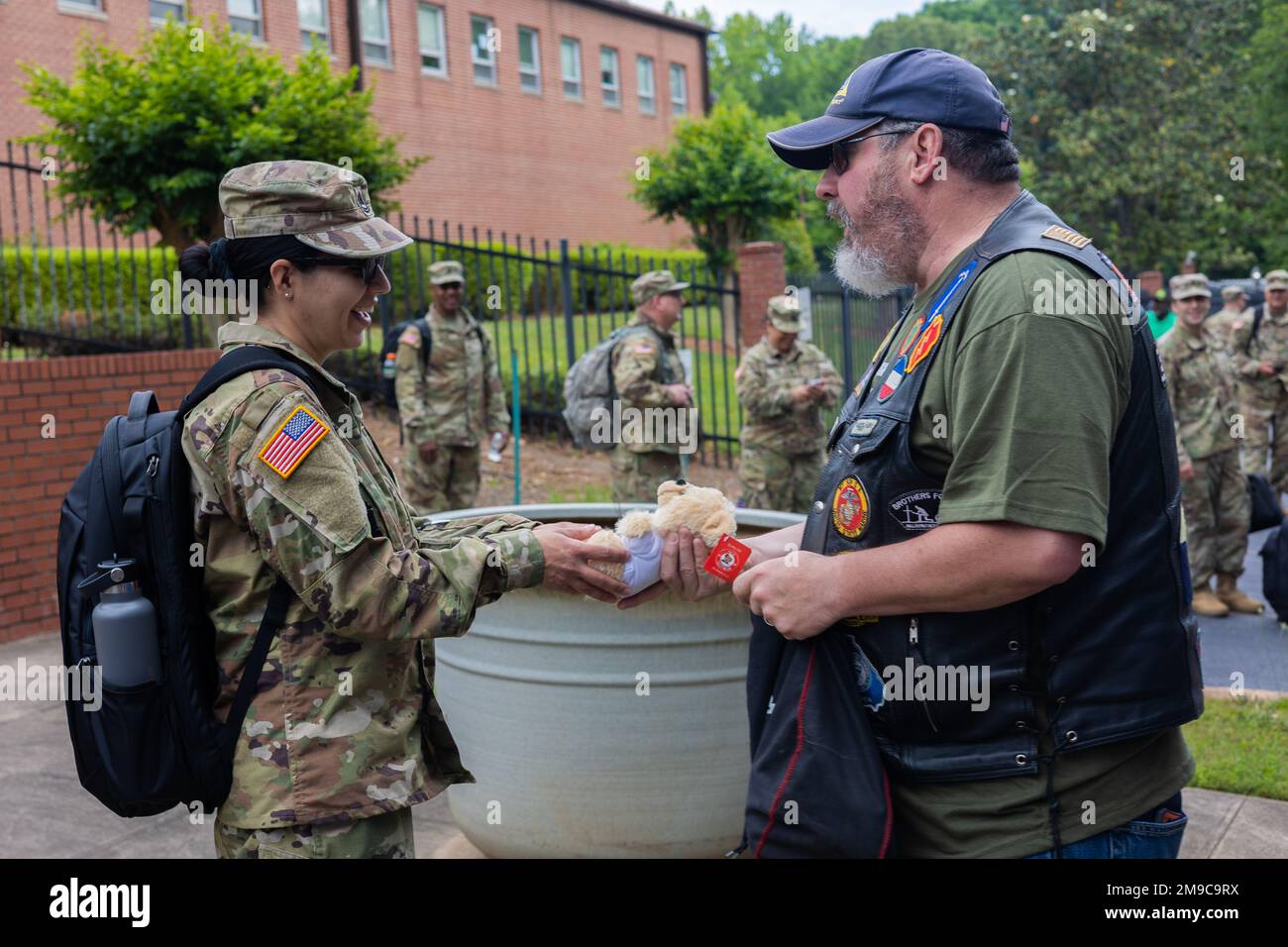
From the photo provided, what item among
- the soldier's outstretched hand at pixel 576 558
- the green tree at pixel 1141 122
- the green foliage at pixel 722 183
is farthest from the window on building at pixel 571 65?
the soldier's outstretched hand at pixel 576 558

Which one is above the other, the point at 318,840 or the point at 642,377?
the point at 642,377

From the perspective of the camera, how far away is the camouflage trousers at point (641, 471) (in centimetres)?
870

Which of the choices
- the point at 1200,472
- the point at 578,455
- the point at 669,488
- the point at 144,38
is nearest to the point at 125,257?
the point at 144,38

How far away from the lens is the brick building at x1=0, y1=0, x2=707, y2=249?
21.9 metres

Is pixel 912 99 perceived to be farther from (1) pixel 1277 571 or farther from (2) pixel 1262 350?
(2) pixel 1262 350

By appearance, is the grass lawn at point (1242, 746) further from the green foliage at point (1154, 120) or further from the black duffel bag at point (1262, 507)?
the green foliage at point (1154, 120)

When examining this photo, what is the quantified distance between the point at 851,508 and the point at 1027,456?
0.34m

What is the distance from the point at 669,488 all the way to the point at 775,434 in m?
6.10

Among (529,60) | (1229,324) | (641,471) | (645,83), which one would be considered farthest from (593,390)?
(645,83)

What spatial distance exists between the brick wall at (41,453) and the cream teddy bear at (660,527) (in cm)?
518

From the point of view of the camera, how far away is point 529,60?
30797mm

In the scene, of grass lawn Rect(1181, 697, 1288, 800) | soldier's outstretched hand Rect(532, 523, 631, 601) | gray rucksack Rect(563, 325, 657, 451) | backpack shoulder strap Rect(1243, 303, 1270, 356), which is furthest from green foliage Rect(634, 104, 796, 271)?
soldier's outstretched hand Rect(532, 523, 631, 601)

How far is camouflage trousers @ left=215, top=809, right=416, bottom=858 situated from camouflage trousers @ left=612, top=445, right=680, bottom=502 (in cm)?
622

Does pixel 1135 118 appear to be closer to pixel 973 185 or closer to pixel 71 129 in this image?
pixel 71 129
